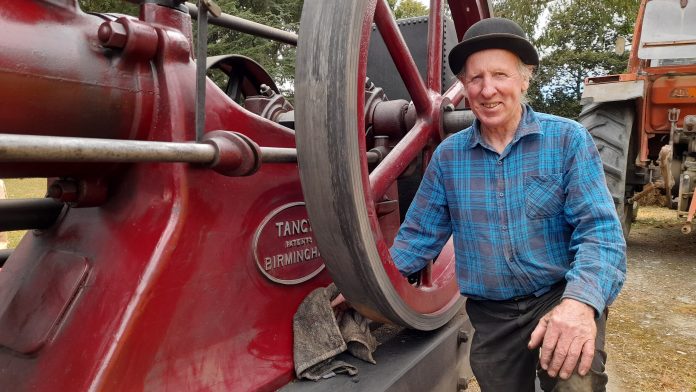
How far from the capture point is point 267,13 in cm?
1076

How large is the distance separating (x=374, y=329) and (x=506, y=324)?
1.74 ft

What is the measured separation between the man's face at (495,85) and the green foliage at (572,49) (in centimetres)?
1491

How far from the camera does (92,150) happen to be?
0.89m

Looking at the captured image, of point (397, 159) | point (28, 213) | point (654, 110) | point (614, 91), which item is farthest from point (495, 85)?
point (654, 110)

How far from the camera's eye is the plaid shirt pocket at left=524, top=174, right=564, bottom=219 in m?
1.37

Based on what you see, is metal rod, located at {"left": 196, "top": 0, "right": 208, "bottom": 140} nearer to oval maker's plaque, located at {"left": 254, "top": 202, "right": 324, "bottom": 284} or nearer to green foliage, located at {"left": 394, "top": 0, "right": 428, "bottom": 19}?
oval maker's plaque, located at {"left": 254, "top": 202, "right": 324, "bottom": 284}

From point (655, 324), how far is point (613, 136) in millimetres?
1358

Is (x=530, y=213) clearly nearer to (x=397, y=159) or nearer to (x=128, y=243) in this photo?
(x=397, y=159)

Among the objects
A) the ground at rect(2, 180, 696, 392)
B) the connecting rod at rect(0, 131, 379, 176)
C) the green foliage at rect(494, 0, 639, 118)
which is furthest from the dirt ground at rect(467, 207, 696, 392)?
the green foliage at rect(494, 0, 639, 118)

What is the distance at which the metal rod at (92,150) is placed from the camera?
2.61 feet

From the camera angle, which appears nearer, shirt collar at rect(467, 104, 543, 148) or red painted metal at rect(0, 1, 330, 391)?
red painted metal at rect(0, 1, 330, 391)

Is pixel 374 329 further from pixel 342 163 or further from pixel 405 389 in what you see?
pixel 342 163

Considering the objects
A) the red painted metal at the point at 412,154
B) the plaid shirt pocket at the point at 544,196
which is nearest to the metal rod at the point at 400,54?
the red painted metal at the point at 412,154

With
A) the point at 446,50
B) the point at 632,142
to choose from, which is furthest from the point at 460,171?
the point at 632,142
